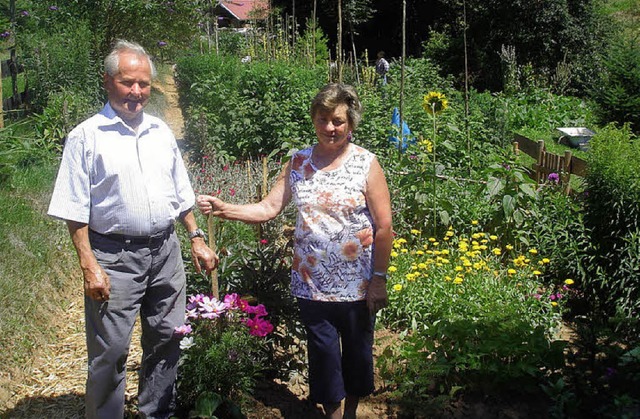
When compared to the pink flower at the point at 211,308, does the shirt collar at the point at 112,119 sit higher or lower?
higher

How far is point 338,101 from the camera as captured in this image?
2770mm

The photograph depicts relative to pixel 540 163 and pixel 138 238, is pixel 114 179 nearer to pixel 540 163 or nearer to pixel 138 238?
pixel 138 238

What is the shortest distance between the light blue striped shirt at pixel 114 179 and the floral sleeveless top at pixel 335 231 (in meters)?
0.58

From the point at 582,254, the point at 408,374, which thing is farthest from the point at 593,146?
the point at 408,374

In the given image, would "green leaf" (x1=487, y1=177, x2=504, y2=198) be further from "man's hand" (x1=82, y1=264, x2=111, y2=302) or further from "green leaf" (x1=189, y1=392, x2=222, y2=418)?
"man's hand" (x1=82, y1=264, x2=111, y2=302)

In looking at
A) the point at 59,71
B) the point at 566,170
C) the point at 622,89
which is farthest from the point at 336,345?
the point at 59,71

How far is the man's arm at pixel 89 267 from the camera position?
8.04 feet

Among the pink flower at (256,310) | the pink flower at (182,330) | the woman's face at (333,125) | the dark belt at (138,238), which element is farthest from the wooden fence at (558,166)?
the dark belt at (138,238)

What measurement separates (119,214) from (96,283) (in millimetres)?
279

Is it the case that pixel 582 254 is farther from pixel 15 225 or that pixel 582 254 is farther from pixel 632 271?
pixel 15 225

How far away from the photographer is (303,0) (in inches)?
997

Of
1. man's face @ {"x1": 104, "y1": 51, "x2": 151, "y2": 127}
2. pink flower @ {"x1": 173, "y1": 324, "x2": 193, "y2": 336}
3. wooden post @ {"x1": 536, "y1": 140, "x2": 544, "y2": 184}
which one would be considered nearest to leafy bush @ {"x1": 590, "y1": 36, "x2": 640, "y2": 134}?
wooden post @ {"x1": 536, "y1": 140, "x2": 544, "y2": 184}

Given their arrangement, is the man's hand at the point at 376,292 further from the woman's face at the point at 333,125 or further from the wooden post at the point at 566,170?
the wooden post at the point at 566,170

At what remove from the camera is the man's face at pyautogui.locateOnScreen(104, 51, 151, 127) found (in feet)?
8.27
